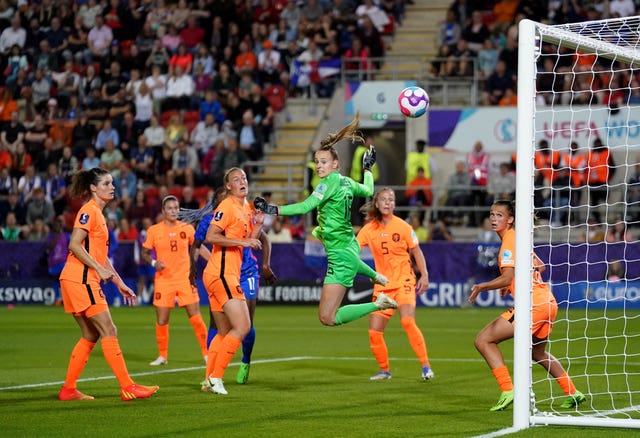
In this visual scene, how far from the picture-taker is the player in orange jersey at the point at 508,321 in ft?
33.1

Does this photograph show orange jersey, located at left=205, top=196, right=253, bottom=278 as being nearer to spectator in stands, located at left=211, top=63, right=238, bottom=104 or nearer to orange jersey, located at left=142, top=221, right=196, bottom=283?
orange jersey, located at left=142, top=221, right=196, bottom=283

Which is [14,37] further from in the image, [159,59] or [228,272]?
[228,272]

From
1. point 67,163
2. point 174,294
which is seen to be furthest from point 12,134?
point 174,294

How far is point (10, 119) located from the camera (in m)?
33.5

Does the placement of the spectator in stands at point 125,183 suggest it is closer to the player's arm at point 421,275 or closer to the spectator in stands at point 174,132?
the spectator in stands at point 174,132

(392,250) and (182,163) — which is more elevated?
(182,163)

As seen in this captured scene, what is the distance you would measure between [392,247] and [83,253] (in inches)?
173

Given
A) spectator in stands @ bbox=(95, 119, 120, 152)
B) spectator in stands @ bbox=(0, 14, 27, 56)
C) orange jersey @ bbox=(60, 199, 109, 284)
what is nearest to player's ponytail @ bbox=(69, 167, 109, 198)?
orange jersey @ bbox=(60, 199, 109, 284)

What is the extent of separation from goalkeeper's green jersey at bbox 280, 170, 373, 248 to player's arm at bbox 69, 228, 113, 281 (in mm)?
2178

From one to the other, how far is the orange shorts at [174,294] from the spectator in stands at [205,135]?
1459 cm

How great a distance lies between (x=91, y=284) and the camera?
10.8 m

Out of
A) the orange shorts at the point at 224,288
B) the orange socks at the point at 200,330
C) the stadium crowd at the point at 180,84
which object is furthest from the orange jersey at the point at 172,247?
the stadium crowd at the point at 180,84

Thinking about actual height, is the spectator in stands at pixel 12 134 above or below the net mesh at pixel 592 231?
above

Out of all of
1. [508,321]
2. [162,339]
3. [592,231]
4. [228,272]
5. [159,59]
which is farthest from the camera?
[159,59]
